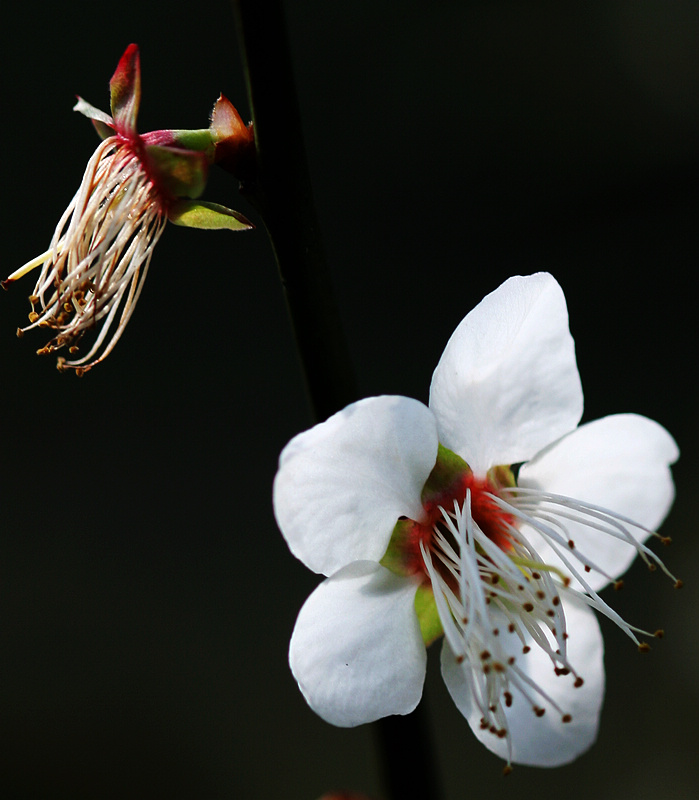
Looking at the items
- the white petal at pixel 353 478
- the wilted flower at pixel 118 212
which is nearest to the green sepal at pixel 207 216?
the wilted flower at pixel 118 212

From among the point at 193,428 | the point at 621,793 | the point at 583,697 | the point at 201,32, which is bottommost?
the point at 621,793

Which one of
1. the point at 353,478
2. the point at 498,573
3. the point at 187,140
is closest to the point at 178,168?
the point at 187,140

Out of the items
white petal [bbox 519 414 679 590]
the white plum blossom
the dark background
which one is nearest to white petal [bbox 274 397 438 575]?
the white plum blossom

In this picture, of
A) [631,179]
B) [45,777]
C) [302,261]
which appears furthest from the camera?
[631,179]

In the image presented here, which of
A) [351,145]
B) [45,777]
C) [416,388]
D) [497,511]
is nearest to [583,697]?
[497,511]

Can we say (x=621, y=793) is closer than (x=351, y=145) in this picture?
Yes

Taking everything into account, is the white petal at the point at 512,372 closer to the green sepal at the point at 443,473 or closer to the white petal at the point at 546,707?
the green sepal at the point at 443,473

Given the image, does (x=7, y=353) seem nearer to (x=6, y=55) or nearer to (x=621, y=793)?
(x=6, y=55)
